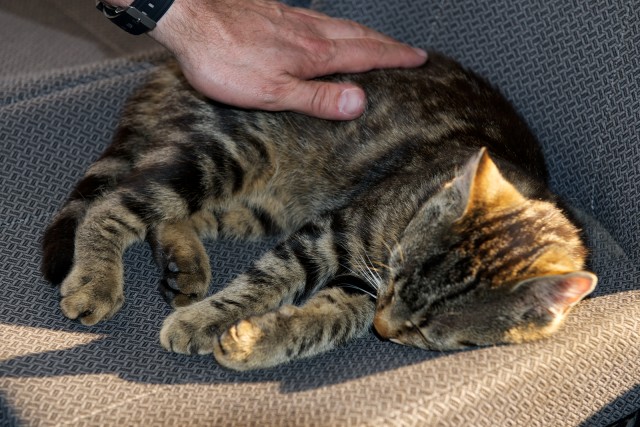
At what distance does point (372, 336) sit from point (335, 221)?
0.32 m

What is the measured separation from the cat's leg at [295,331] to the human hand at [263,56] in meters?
0.54

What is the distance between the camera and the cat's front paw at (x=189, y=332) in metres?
1.57

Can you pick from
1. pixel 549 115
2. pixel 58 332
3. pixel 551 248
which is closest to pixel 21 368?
pixel 58 332

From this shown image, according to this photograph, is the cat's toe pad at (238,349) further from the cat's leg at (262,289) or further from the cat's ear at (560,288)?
the cat's ear at (560,288)

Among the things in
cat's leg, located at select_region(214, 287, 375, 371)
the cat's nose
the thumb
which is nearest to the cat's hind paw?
cat's leg, located at select_region(214, 287, 375, 371)

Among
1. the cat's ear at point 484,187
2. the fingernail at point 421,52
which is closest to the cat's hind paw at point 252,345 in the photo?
the cat's ear at point 484,187

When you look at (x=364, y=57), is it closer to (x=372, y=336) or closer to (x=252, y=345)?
(x=372, y=336)

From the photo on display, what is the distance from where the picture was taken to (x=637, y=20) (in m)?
1.81

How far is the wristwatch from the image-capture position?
188 cm

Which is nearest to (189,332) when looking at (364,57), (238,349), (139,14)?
(238,349)

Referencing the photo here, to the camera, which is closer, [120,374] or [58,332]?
[120,374]

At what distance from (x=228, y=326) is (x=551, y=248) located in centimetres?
72

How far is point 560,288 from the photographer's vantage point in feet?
4.58

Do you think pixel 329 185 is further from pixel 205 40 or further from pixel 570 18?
pixel 570 18
